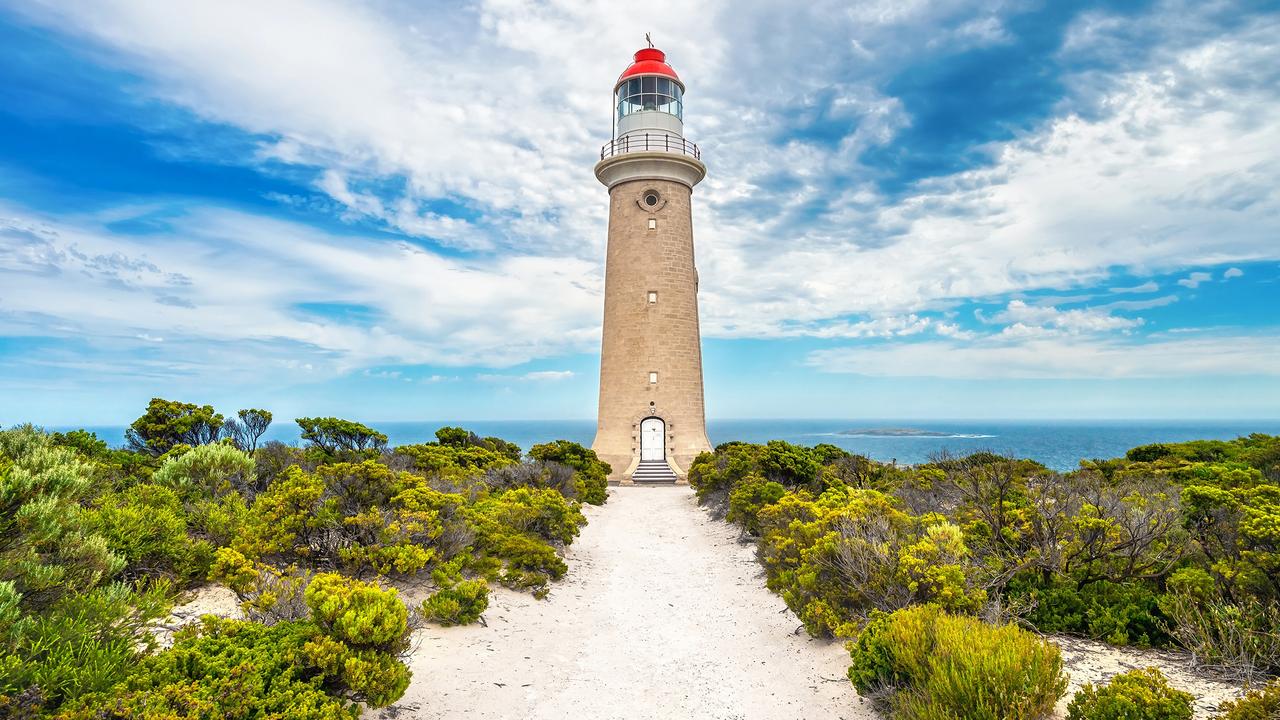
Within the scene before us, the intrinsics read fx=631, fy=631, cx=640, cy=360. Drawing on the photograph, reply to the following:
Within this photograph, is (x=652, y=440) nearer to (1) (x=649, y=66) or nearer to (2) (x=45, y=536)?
(1) (x=649, y=66)

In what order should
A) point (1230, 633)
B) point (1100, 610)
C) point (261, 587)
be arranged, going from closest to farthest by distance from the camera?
point (1230, 633) < point (261, 587) < point (1100, 610)

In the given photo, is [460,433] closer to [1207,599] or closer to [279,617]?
[279,617]

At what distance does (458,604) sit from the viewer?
767 cm

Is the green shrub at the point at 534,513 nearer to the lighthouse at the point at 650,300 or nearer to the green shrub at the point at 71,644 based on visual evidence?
the green shrub at the point at 71,644

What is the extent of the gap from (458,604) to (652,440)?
15589mm

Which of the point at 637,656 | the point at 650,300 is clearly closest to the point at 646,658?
the point at 637,656

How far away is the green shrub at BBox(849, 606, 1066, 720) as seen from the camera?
Result: 14.6 feet

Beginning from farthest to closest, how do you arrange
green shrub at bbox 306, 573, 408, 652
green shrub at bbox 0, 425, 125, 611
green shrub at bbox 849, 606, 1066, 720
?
1. green shrub at bbox 306, 573, 408, 652
2. green shrub at bbox 849, 606, 1066, 720
3. green shrub at bbox 0, 425, 125, 611

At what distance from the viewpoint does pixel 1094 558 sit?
7285 mm

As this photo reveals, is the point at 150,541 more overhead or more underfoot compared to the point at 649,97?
more underfoot

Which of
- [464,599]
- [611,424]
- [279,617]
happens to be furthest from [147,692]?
[611,424]

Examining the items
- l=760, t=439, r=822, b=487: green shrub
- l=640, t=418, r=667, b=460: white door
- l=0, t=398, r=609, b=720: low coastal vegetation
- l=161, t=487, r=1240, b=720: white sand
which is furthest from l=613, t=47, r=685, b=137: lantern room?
l=161, t=487, r=1240, b=720: white sand

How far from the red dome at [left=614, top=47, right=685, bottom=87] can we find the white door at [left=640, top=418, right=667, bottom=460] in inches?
502

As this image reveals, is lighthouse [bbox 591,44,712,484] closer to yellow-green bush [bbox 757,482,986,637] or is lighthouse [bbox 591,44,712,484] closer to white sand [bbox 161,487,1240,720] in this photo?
white sand [bbox 161,487,1240,720]
